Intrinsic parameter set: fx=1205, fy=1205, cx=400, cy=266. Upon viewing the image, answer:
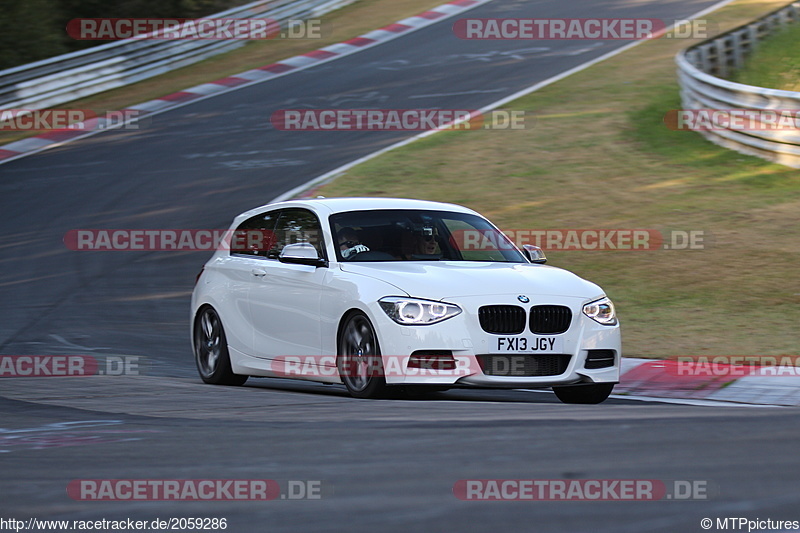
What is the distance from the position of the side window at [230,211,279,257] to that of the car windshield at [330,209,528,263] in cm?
87

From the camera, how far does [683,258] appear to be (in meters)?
13.9

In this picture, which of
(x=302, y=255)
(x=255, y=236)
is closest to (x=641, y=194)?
(x=255, y=236)

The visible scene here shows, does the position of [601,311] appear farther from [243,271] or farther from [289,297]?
[243,271]

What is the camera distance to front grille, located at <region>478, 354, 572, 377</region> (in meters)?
7.80

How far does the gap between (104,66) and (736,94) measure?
1534 centimetres

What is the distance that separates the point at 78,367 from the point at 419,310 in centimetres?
398

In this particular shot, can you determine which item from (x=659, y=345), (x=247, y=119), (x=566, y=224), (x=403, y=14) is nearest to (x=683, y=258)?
(x=566, y=224)

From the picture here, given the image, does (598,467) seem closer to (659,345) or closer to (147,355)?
(659,345)

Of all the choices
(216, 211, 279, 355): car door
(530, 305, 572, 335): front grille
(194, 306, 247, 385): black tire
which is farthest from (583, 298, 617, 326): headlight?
(194, 306, 247, 385): black tire

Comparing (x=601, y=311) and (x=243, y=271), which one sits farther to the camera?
(x=243, y=271)

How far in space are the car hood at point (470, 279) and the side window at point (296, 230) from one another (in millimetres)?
649

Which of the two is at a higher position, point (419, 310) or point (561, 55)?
point (419, 310)

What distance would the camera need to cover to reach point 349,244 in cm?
889

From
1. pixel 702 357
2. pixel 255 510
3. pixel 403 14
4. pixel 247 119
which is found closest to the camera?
pixel 255 510
